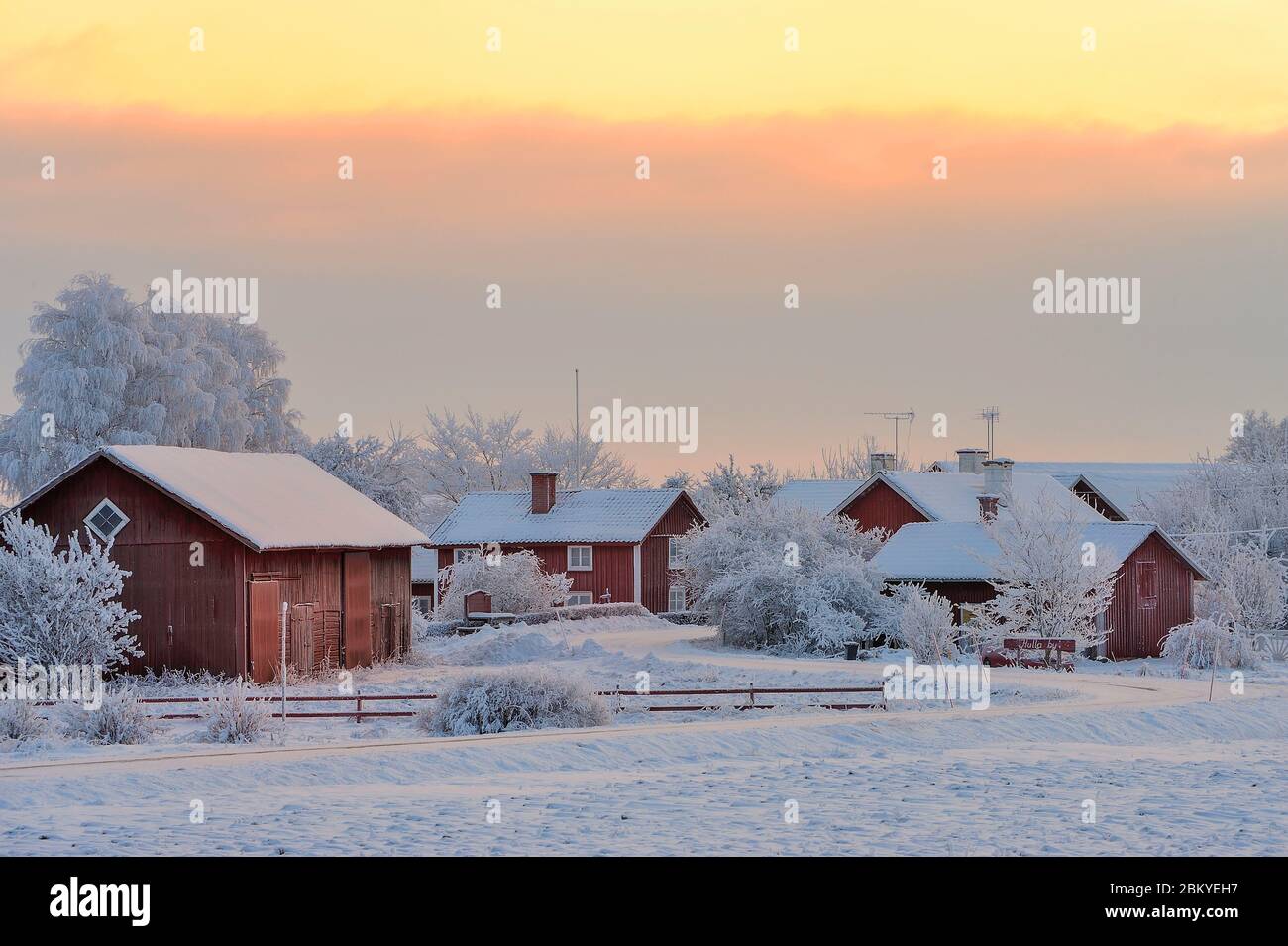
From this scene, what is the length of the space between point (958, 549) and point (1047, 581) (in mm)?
4607

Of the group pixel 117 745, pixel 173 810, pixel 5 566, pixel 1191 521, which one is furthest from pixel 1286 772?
pixel 1191 521

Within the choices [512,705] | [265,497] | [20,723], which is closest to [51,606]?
[265,497]

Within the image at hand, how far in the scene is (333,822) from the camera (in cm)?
1919

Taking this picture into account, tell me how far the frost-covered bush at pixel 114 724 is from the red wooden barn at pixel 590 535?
37567 mm

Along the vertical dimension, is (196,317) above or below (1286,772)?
above

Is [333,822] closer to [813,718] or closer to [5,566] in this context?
[813,718]

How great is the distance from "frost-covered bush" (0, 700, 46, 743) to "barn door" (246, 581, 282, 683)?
9600 millimetres

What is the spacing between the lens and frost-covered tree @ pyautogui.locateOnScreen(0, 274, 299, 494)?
65875 mm

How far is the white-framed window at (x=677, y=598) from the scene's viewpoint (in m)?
68.5

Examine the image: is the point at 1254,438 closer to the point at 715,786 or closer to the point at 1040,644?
the point at 1040,644

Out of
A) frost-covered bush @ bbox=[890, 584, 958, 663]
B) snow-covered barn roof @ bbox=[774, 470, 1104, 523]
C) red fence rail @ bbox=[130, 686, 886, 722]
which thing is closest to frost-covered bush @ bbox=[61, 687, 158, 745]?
red fence rail @ bbox=[130, 686, 886, 722]

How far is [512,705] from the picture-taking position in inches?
1192

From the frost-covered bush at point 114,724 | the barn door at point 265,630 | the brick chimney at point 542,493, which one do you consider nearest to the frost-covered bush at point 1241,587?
the brick chimney at point 542,493
